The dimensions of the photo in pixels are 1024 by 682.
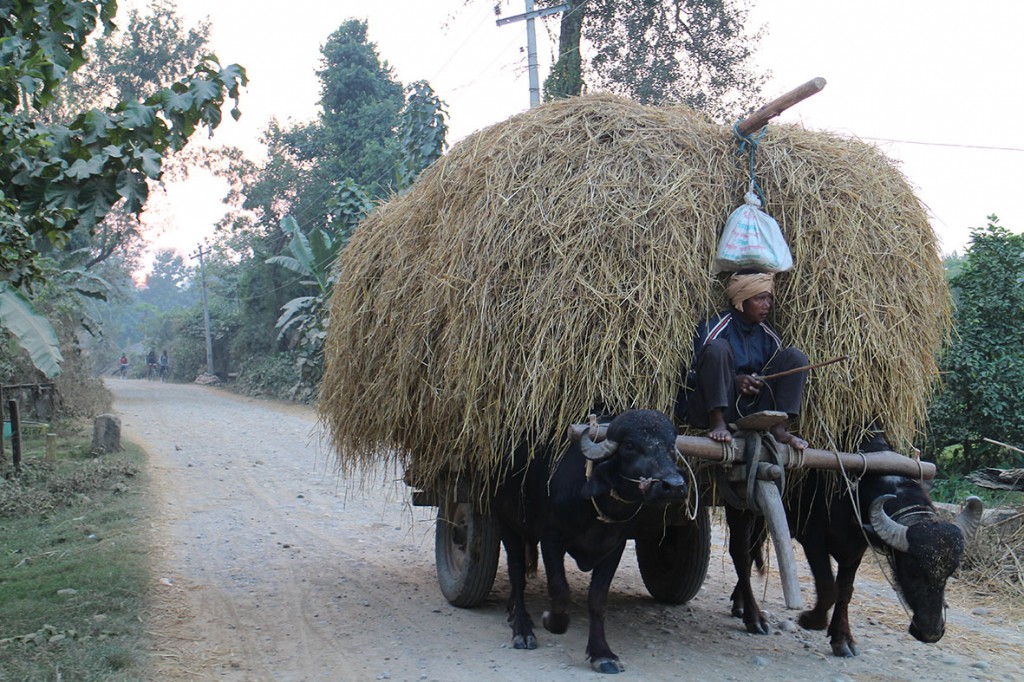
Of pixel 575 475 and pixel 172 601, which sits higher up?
pixel 575 475

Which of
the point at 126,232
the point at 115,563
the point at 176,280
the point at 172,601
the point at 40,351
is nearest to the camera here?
the point at 40,351

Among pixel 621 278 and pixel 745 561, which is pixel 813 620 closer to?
pixel 745 561

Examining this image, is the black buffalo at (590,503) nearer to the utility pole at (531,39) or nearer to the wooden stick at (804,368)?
the wooden stick at (804,368)

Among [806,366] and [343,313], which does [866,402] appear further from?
[343,313]

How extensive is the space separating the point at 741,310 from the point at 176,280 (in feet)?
307

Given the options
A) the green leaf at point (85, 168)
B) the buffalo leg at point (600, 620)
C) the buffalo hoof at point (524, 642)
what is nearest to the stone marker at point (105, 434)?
the green leaf at point (85, 168)

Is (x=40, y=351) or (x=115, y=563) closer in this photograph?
(x=40, y=351)

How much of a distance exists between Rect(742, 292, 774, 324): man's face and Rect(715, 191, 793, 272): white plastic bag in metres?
0.15

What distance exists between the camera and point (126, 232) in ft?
92.4

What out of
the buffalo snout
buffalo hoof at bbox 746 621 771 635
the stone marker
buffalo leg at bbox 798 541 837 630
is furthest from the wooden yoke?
the stone marker

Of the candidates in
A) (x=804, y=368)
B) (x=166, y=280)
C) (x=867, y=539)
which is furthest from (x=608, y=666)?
(x=166, y=280)

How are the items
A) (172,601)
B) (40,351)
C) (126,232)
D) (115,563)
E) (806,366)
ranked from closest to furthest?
(806,366) → (40,351) → (172,601) → (115,563) → (126,232)


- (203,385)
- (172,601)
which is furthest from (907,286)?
(203,385)

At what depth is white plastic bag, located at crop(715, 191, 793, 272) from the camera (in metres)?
4.68
